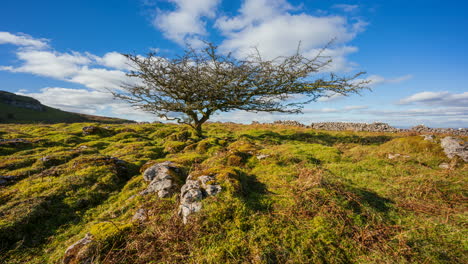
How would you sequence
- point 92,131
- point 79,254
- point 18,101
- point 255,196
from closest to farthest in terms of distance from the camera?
point 79,254 → point 255,196 → point 92,131 → point 18,101

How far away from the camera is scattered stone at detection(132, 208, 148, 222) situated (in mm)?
4285

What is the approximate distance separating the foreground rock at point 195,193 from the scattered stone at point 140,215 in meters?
0.84

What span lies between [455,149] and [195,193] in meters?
10.8

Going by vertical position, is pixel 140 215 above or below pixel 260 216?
below

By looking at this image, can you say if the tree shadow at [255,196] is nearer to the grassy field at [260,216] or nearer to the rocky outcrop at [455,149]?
the grassy field at [260,216]

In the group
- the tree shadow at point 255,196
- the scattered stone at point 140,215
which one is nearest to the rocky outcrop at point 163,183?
the scattered stone at point 140,215

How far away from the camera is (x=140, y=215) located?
4.48m

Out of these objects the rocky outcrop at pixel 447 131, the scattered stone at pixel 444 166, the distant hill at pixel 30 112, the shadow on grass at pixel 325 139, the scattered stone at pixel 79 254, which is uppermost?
the distant hill at pixel 30 112

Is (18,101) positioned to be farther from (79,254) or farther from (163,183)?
(79,254)

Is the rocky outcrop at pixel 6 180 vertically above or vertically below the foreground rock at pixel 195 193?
below

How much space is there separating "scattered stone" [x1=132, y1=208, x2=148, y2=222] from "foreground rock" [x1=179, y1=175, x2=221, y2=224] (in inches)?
32.9

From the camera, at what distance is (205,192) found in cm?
457

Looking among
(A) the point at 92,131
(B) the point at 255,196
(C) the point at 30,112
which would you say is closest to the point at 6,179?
(B) the point at 255,196

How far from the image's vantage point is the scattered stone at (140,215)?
4.29 meters
